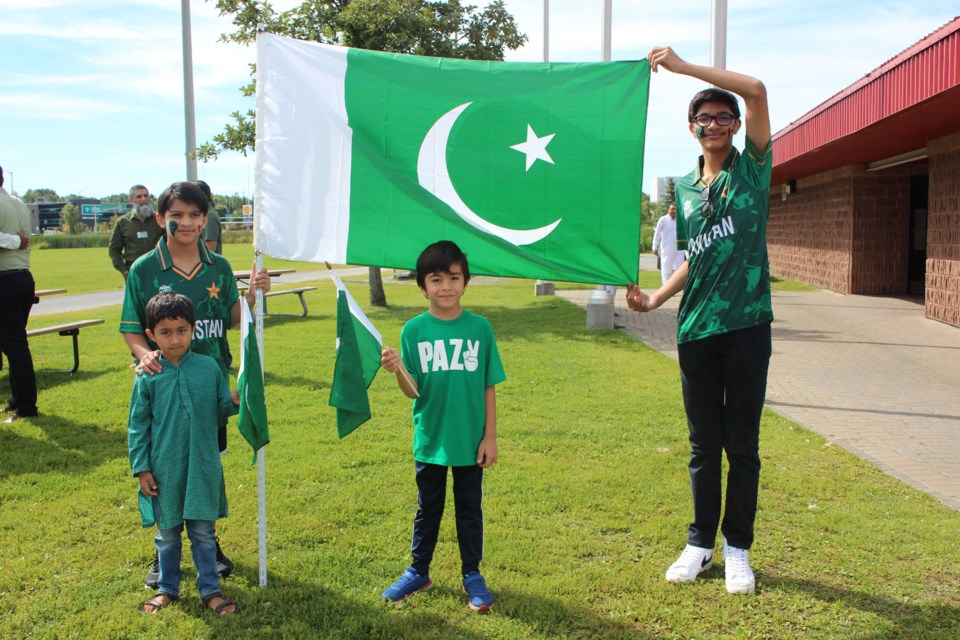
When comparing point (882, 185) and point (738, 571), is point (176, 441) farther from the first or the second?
point (882, 185)

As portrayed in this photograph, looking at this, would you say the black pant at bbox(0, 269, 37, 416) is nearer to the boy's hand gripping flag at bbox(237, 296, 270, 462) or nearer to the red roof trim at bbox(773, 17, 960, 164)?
the boy's hand gripping flag at bbox(237, 296, 270, 462)

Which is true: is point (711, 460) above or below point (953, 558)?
above

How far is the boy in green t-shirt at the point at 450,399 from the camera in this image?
345cm

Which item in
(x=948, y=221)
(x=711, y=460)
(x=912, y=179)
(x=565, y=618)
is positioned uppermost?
(x=912, y=179)

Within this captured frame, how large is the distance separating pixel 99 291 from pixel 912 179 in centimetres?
1939

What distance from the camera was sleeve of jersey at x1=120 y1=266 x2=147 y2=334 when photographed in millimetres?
3564

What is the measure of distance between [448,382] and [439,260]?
0.53 metres

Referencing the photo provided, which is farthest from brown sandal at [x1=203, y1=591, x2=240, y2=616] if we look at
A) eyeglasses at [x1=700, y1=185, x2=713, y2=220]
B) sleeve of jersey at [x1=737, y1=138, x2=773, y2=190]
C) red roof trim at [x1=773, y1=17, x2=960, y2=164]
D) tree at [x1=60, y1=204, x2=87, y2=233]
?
tree at [x1=60, y1=204, x2=87, y2=233]

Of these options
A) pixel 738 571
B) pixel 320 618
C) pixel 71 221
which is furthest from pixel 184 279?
pixel 71 221

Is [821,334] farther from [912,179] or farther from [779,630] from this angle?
[779,630]

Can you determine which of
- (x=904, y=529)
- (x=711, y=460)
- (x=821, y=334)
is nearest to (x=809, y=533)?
(x=904, y=529)

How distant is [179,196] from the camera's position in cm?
358

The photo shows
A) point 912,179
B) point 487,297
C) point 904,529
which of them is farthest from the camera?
point 487,297

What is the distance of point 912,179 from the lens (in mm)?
16906
